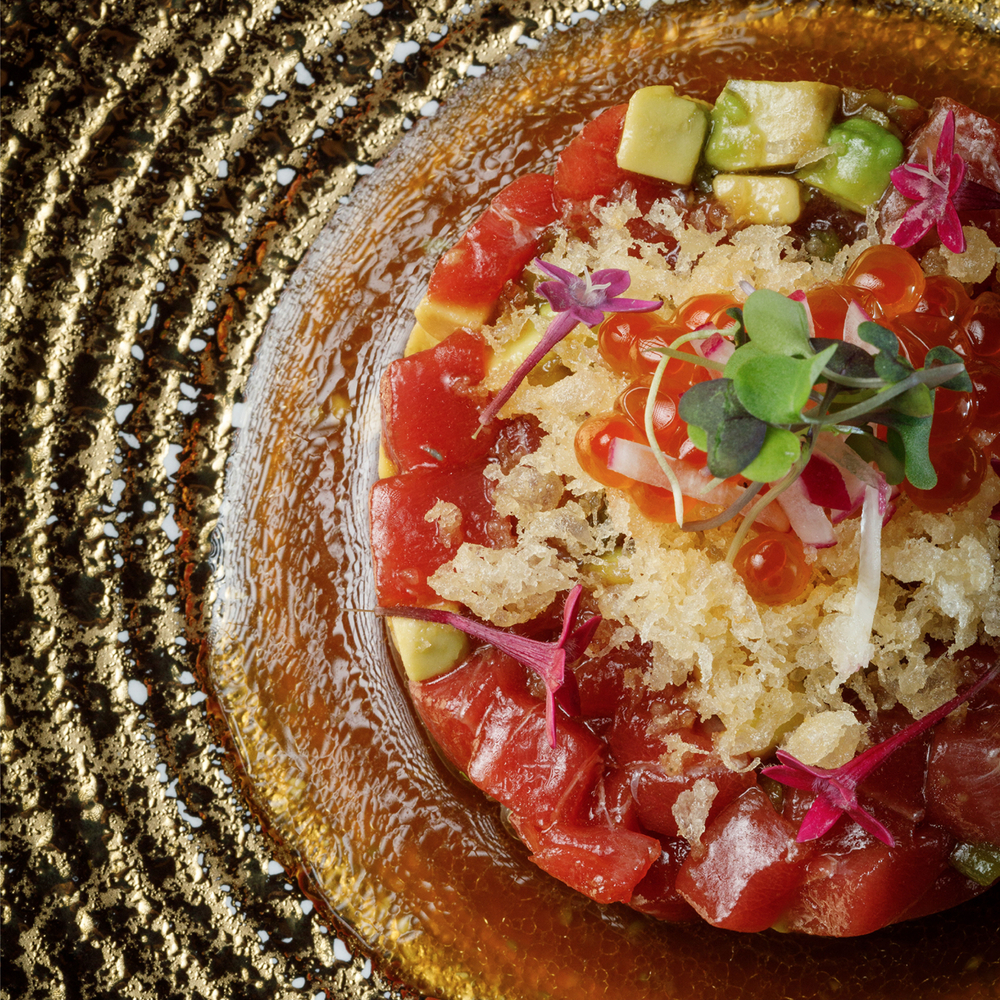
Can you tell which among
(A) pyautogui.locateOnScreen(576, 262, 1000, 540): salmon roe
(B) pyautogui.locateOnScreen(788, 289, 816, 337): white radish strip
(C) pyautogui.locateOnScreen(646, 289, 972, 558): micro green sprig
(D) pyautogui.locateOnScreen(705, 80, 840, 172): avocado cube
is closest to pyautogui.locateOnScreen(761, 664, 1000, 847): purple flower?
(A) pyautogui.locateOnScreen(576, 262, 1000, 540): salmon roe

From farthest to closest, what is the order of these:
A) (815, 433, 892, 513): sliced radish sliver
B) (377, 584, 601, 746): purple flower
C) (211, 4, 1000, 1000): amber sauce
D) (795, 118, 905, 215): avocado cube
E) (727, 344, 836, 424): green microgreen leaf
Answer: (211, 4, 1000, 1000): amber sauce, (795, 118, 905, 215): avocado cube, (377, 584, 601, 746): purple flower, (815, 433, 892, 513): sliced radish sliver, (727, 344, 836, 424): green microgreen leaf

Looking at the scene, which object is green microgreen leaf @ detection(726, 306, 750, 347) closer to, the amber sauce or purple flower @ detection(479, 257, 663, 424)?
purple flower @ detection(479, 257, 663, 424)

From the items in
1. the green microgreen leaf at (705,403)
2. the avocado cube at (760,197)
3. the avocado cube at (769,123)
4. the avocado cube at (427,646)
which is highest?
the avocado cube at (769,123)

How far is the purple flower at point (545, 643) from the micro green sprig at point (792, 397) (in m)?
0.24

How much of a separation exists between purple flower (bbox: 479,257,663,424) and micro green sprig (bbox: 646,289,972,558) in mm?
134

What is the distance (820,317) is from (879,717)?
0.63 metres

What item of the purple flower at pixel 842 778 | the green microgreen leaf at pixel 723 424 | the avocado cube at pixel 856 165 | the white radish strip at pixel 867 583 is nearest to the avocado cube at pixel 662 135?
the avocado cube at pixel 856 165

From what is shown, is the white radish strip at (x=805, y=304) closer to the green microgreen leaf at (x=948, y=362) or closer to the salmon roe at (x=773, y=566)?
the green microgreen leaf at (x=948, y=362)

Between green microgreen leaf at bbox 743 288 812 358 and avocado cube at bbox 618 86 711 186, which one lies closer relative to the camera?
green microgreen leaf at bbox 743 288 812 358

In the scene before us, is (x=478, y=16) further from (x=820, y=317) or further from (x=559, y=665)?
(x=559, y=665)

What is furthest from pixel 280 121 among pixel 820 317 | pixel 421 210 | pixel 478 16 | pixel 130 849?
pixel 130 849

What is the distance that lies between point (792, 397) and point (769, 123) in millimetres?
648

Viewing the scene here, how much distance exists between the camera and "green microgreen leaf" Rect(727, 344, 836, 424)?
101 cm

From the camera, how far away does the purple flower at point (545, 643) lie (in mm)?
1242
